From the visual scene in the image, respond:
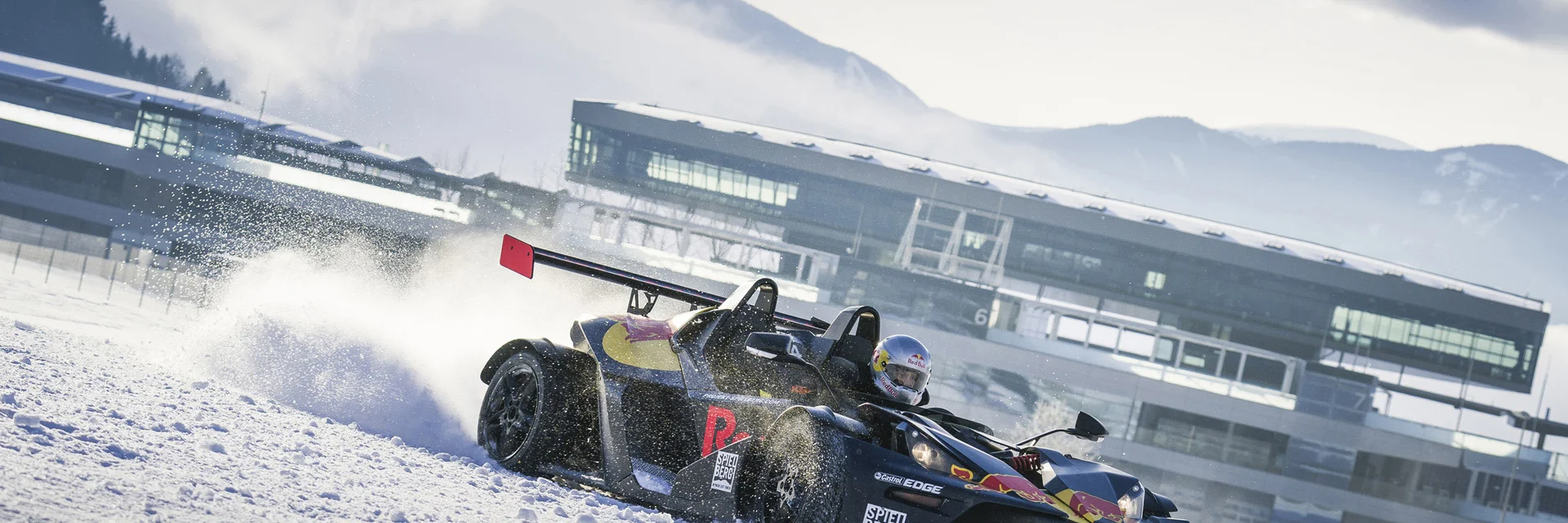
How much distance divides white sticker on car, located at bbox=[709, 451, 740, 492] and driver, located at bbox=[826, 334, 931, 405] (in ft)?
3.43

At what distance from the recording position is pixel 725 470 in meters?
7.73

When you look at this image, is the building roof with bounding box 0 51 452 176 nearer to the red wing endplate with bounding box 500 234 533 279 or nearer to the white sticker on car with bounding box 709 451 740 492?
the red wing endplate with bounding box 500 234 533 279

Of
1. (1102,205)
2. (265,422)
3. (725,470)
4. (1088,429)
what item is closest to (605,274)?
(265,422)

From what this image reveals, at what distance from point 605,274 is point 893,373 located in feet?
9.81

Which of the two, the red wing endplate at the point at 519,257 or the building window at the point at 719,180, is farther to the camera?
the building window at the point at 719,180

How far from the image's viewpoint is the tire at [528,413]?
9.20 metres

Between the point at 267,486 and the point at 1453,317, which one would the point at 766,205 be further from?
the point at 267,486

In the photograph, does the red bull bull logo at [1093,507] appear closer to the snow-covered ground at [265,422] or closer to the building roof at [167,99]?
the snow-covered ground at [265,422]

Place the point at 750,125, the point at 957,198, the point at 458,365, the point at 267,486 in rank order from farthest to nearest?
the point at 750,125 → the point at 957,198 → the point at 458,365 → the point at 267,486

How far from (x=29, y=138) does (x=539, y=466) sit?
3024 inches

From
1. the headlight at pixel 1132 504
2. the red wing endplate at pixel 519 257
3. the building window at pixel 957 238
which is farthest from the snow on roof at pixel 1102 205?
the headlight at pixel 1132 504

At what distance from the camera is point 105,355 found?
12031 mm

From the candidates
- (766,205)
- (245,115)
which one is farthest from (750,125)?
(245,115)

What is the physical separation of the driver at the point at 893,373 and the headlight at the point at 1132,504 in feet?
5.32
